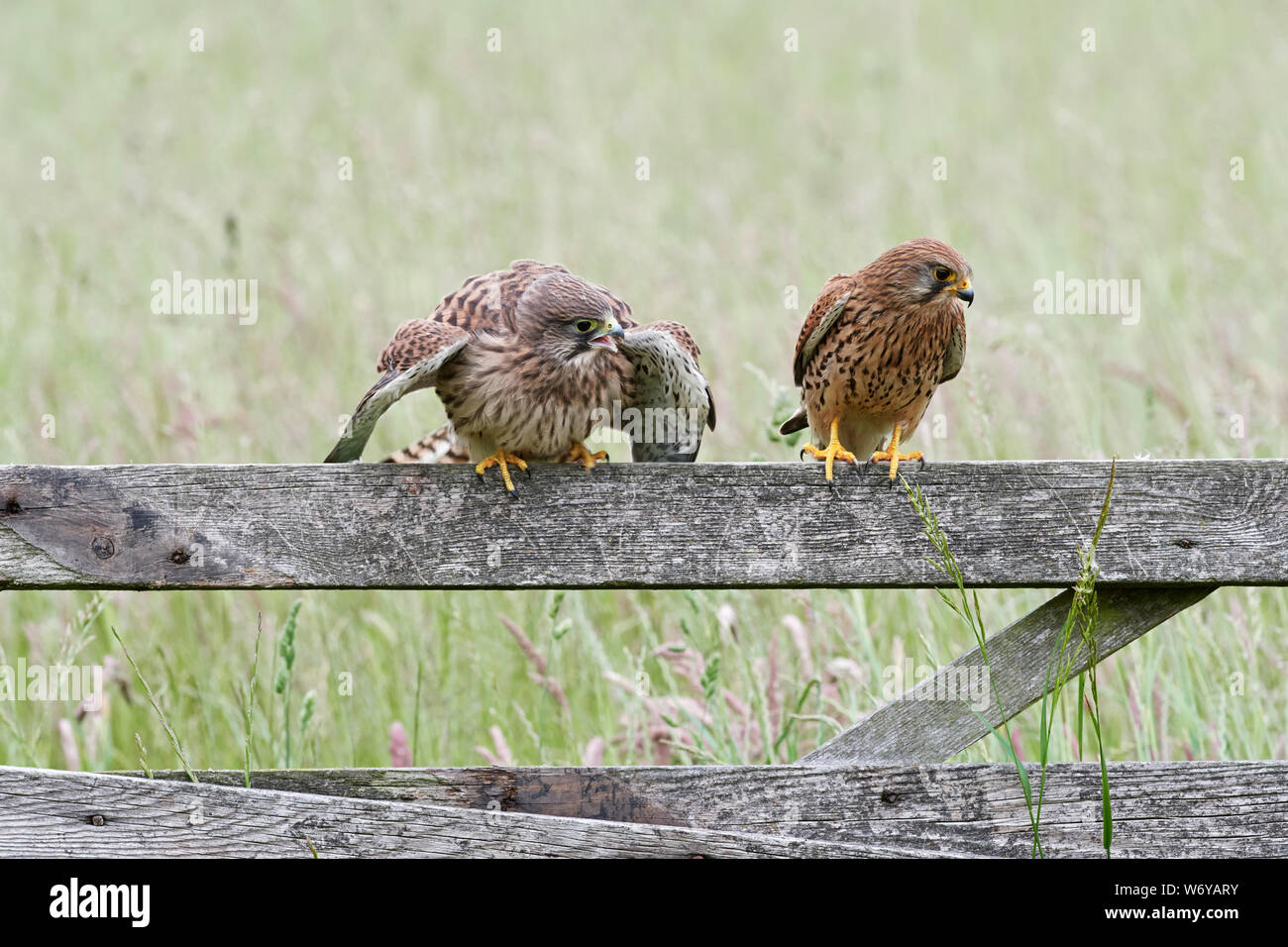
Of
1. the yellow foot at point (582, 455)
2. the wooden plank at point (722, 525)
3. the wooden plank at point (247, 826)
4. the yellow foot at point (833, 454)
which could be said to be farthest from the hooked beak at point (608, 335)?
the wooden plank at point (247, 826)

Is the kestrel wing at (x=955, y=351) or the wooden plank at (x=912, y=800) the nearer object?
the wooden plank at (x=912, y=800)

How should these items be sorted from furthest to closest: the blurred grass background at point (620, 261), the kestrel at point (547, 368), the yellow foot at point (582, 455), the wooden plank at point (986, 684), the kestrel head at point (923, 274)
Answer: the blurred grass background at point (620, 261) → the kestrel head at point (923, 274) → the yellow foot at point (582, 455) → the kestrel at point (547, 368) → the wooden plank at point (986, 684)

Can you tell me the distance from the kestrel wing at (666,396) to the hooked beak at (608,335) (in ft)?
0.06

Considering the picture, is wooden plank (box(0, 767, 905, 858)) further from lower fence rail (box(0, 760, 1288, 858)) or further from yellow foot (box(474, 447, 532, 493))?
yellow foot (box(474, 447, 532, 493))

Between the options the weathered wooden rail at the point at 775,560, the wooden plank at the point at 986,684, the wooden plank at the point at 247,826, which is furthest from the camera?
the wooden plank at the point at 986,684

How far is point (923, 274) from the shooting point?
2.96 m

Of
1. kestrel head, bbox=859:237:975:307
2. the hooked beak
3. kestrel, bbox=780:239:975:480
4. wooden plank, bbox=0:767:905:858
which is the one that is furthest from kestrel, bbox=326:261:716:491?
wooden plank, bbox=0:767:905:858

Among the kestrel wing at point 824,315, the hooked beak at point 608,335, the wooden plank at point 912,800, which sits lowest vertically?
the wooden plank at point 912,800

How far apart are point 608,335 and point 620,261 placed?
127 inches

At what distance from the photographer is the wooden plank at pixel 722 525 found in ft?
7.34

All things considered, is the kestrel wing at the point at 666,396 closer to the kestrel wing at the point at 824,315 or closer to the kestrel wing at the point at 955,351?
the kestrel wing at the point at 824,315

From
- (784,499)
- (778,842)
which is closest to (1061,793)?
(778,842)

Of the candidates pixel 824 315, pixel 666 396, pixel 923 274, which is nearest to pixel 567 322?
pixel 666 396

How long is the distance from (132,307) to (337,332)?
0.97 meters
